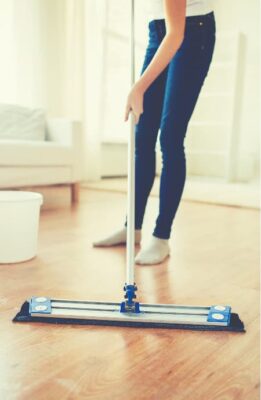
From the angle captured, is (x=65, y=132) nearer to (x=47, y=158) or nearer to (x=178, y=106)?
(x=47, y=158)

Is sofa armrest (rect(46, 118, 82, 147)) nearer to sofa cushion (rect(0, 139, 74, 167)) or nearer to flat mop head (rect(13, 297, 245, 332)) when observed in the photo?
sofa cushion (rect(0, 139, 74, 167))

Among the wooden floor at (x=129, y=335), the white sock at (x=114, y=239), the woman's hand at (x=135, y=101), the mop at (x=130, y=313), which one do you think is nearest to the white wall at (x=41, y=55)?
the wooden floor at (x=129, y=335)

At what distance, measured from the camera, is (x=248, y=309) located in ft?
3.56

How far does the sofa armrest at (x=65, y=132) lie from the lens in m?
2.82

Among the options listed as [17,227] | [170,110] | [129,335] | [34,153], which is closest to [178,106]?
[170,110]

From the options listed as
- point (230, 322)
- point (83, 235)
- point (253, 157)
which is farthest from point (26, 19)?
point (230, 322)

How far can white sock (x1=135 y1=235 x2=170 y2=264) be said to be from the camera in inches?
57.0

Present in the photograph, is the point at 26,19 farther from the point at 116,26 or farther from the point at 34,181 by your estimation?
the point at 34,181

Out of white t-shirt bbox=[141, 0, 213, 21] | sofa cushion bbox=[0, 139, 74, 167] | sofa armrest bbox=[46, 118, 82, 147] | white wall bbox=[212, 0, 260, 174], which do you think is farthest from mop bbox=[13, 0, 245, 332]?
white wall bbox=[212, 0, 260, 174]

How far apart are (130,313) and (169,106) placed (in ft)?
2.28

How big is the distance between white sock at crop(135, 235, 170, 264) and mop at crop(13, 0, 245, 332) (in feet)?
1.38

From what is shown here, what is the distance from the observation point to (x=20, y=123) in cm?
281

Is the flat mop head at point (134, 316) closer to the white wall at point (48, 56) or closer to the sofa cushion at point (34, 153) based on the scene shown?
the sofa cushion at point (34, 153)

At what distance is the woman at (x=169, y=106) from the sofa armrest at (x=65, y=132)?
53.3 inches
